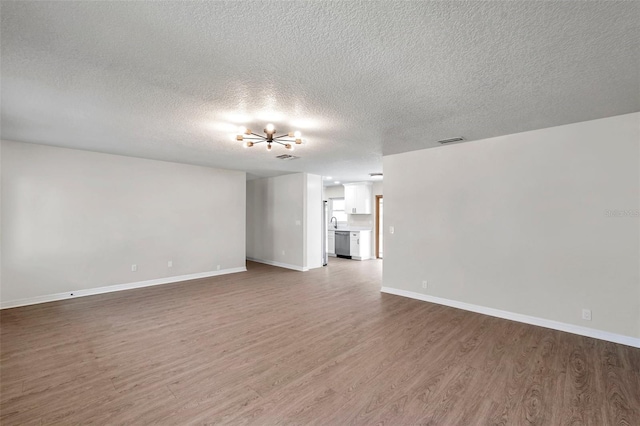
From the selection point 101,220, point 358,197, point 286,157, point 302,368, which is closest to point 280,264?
point 358,197

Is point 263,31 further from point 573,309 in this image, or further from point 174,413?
point 573,309

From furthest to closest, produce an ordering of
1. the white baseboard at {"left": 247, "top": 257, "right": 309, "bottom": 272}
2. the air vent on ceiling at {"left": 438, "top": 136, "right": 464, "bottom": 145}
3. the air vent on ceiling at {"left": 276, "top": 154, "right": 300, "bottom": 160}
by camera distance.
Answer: the white baseboard at {"left": 247, "top": 257, "right": 309, "bottom": 272}
the air vent on ceiling at {"left": 276, "top": 154, "right": 300, "bottom": 160}
the air vent on ceiling at {"left": 438, "top": 136, "right": 464, "bottom": 145}

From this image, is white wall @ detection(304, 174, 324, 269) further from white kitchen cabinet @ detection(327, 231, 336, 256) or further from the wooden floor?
the wooden floor

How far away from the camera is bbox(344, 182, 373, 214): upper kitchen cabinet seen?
8969 millimetres

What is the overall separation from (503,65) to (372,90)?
0.98 metres

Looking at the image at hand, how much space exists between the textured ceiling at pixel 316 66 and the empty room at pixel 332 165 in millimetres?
21

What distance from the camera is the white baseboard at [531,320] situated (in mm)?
2930

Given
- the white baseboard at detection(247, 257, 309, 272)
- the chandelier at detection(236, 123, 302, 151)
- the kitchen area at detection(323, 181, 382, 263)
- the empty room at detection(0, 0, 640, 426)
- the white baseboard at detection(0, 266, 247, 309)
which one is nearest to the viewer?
the empty room at detection(0, 0, 640, 426)

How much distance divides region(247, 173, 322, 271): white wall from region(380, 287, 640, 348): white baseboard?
2.91m

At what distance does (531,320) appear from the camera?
11.4ft

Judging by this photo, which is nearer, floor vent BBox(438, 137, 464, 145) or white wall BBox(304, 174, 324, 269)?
floor vent BBox(438, 137, 464, 145)

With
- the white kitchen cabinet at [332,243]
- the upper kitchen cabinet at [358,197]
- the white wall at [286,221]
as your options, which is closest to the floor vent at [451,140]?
the white wall at [286,221]

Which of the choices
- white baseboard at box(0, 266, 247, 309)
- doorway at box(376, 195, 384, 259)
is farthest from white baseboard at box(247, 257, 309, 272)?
doorway at box(376, 195, 384, 259)

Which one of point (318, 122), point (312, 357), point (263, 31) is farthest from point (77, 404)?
point (318, 122)
